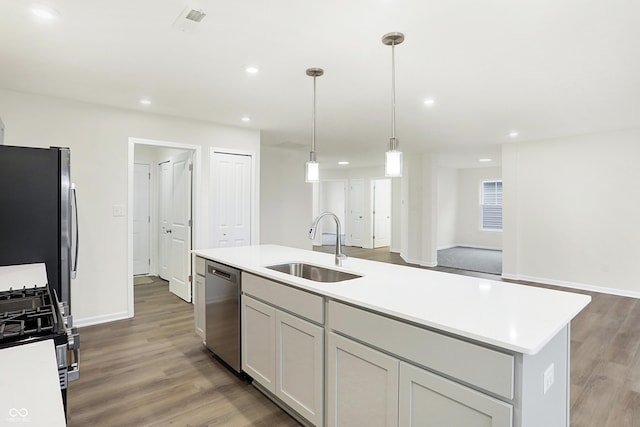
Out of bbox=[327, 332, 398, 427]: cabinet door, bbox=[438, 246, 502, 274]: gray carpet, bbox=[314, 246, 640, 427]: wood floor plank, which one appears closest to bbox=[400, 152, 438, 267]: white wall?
bbox=[438, 246, 502, 274]: gray carpet

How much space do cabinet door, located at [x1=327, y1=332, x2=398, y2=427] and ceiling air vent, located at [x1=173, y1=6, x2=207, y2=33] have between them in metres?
1.96

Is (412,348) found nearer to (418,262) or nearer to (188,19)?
(188,19)

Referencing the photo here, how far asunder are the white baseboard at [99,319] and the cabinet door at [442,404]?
3.61 meters

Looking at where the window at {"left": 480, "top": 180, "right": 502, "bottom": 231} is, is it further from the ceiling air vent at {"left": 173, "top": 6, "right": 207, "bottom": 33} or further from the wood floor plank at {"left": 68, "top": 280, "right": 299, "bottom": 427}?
the ceiling air vent at {"left": 173, "top": 6, "right": 207, "bottom": 33}

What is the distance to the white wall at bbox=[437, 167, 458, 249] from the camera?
976 centimetres

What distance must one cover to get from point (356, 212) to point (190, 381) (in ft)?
26.0

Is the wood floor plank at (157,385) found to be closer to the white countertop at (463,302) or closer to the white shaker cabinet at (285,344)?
the white shaker cabinet at (285,344)

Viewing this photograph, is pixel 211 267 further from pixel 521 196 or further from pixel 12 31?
pixel 521 196

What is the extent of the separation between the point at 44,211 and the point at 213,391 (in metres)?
1.73

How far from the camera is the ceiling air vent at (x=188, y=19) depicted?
2.01m

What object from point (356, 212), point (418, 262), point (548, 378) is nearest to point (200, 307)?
point (548, 378)

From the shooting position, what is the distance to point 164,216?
5.50 metres

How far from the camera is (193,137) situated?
4.52 metres

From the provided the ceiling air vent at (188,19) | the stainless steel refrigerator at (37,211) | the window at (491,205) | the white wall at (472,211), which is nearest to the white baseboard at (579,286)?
the white wall at (472,211)
